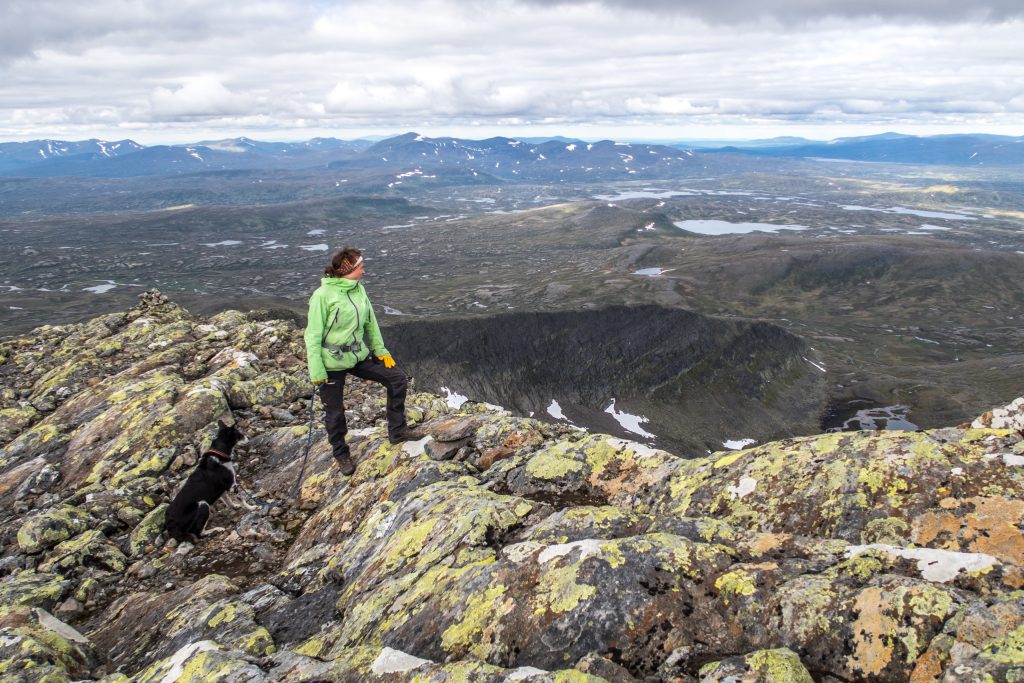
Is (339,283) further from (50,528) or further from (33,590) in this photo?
(50,528)

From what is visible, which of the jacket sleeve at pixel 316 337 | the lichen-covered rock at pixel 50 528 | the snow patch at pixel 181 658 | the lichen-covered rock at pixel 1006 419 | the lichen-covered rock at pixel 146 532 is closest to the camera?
the snow patch at pixel 181 658

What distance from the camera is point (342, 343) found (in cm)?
1315

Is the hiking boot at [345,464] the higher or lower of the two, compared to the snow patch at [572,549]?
lower

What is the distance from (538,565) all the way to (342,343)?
737 cm

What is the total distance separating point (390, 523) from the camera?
11398 millimetres

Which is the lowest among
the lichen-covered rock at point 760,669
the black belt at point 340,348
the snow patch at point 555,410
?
the snow patch at point 555,410

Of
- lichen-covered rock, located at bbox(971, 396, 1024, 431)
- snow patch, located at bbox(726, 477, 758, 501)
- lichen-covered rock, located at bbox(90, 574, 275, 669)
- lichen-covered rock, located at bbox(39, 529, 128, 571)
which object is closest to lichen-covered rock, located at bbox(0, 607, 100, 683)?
lichen-covered rock, located at bbox(90, 574, 275, 669)

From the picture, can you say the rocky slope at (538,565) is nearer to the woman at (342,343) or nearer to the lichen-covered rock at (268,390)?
the woman at (342,343)

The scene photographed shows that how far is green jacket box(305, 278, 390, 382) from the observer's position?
41.7ft

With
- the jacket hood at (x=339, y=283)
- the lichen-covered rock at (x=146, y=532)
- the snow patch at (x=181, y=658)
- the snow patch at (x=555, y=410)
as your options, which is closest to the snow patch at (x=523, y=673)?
the snow patch at (x=181, y=658)

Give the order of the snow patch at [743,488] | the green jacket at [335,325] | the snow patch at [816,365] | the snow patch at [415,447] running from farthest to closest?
the snow patch at [816,365] → the snow patch at [415,447] → the green jacket at [335,325] → the snow patch at [743,488]

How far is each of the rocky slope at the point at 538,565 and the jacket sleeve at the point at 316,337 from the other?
3218 millimetres

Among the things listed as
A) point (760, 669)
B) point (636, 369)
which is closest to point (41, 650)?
point (760, 669)

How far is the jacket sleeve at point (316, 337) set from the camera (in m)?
12.6
